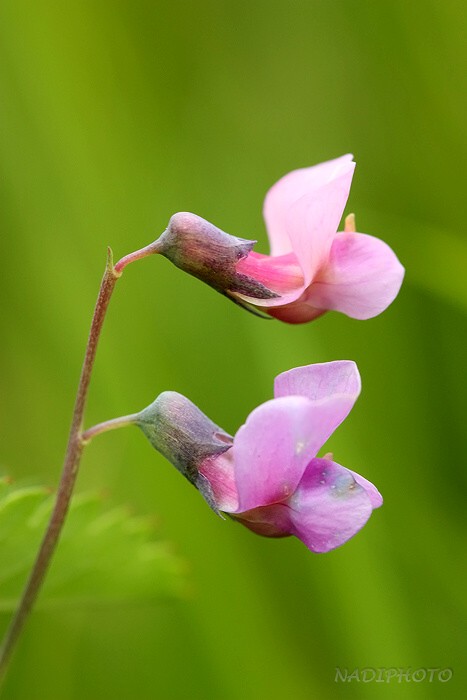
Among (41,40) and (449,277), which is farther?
(41,40)

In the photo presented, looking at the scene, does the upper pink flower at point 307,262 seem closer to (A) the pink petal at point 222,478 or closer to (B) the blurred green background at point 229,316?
(A) the pink petal at point 222,478

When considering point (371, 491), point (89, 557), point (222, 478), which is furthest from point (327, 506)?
point (89, 557)

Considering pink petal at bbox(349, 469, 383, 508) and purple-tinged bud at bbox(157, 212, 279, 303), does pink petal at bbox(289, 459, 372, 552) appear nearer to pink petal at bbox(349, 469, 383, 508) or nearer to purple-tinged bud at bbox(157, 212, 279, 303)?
pink petal at bbox(349, 469, 383, 508)

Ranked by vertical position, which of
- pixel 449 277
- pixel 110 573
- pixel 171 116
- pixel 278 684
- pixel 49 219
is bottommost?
pixel 278 684

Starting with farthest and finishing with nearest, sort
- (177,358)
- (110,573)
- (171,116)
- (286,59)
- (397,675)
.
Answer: (286,59) → (171,116) → (177,358) → (397,675) → (110,573)

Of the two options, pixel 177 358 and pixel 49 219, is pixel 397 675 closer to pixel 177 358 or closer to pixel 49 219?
pixel 177 358

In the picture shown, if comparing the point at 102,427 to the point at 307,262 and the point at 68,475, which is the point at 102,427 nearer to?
the point at 68,475

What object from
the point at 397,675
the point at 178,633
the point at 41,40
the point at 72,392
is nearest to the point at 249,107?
the point at 41,40

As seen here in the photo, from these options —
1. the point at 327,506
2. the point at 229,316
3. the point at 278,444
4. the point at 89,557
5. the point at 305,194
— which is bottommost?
the point at 89,557
